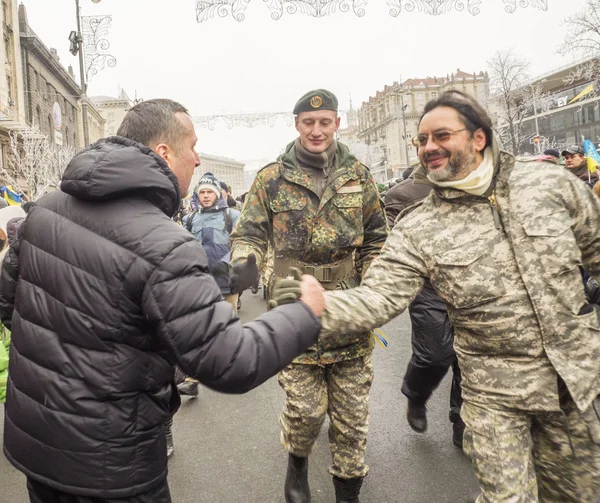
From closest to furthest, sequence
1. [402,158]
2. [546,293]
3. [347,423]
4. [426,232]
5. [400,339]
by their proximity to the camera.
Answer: [546,293] → [426,232] → [347,423] → [400,339] → [402,158]

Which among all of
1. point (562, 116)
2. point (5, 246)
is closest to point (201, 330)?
point (5, 246)

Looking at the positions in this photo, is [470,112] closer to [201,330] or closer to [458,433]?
[201,330]

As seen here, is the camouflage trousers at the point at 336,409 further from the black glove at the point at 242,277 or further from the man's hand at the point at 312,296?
the man's hand at the point at 312,296

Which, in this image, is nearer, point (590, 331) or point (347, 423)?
point (590, 331)

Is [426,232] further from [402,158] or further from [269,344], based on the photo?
[402,158]

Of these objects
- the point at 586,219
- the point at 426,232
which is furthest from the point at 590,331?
the point at 426,232

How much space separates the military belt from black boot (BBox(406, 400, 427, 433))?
151 cm

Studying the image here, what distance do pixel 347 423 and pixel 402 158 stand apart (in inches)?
3232

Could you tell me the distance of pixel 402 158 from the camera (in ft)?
268

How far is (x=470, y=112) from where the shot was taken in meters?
2.31

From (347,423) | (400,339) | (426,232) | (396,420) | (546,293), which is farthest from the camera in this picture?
(400,339)

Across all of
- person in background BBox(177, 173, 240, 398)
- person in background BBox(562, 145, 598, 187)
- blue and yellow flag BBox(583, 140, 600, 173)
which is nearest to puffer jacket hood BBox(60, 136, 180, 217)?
person in background BBox(177, 173, 240, 398)

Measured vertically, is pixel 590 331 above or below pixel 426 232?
below

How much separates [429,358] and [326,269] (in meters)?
1.35
